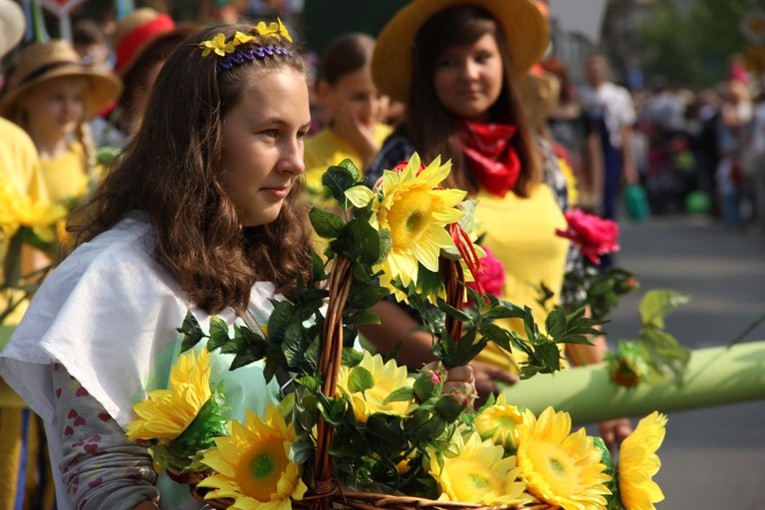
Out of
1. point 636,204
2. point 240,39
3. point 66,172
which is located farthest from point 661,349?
point 636,204

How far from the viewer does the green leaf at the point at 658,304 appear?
166 inches

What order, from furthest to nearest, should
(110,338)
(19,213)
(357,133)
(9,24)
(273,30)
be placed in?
(357,133), (9,24), (19,213), (273,30), (110,338)

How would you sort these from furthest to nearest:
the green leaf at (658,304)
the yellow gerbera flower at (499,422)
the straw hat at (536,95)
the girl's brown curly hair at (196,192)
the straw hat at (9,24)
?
the straw hat at (536,95)
the straw hat at (9,24)
the green leaf at (658,304)
the girl's brown curly hair at (196,192)
the yellow gerbera flower at (499,422)

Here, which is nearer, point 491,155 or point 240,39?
point 240,39

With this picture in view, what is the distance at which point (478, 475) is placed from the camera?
2.20m

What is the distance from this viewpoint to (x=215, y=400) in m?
2.22

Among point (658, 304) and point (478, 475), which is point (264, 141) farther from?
point (658, 304)

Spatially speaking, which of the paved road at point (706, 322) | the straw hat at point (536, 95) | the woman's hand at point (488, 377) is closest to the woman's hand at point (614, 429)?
the woman's hand at point (488, 377)

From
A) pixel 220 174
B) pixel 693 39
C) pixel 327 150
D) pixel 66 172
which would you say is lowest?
pixel 693 39

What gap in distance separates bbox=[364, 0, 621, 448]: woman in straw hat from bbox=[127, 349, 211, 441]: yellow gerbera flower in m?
1.53

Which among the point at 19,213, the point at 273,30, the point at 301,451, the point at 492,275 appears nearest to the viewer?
the point at 301,451

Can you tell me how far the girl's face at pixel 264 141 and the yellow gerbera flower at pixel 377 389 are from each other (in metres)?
0.40

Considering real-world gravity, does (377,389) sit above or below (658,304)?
above

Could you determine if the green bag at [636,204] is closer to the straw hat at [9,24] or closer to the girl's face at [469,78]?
the straw hat at [9,24]
